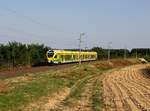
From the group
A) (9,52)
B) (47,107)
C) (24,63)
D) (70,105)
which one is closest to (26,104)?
(47,107)

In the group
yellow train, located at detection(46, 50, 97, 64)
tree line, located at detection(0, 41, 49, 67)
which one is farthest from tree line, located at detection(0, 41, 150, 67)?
yellow train, located at detection(46, 50, 97, 64)

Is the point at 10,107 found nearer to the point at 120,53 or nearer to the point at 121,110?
the point at 121,110

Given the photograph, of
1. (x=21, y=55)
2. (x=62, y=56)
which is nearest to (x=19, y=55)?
(x=21, y=55)

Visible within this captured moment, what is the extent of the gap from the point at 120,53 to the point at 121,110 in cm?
15658

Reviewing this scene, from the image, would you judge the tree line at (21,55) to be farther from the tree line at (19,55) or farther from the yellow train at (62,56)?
the yellow train at (62,56)

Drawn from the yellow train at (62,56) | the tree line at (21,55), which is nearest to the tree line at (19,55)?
the tree line at (21,55)

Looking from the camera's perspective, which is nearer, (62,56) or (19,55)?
(19,55)

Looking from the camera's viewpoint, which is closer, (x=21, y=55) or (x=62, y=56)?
(x=21, y=55)

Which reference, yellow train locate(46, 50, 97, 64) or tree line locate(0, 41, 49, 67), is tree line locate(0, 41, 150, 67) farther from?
yellow train locate(46, 50, 97, 64)

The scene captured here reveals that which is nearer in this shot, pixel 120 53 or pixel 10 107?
pixel 10 107

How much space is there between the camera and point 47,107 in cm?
2081

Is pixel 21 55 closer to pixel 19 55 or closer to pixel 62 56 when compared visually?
pixel 19 55

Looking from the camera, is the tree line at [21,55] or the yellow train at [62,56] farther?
the yellow train at [62,56]

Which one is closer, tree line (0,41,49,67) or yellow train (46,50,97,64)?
tree line (0,41,49,67)
